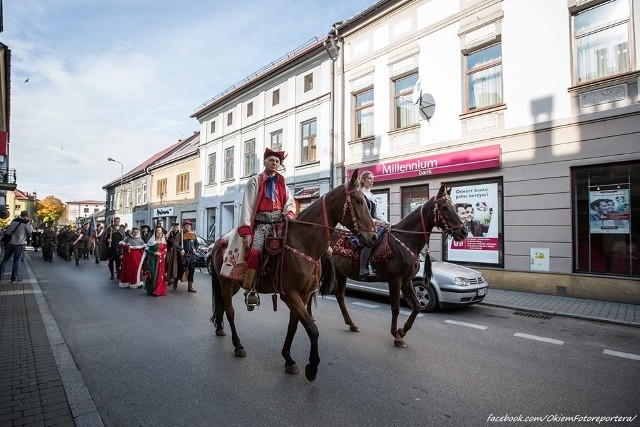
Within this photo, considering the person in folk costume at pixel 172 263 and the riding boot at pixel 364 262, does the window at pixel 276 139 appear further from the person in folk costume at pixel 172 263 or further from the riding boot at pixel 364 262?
the riding boot at pixel 364 262

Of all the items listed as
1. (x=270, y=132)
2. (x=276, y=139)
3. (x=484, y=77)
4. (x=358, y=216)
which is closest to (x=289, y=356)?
(x=358, y=216)

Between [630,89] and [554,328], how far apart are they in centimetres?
651

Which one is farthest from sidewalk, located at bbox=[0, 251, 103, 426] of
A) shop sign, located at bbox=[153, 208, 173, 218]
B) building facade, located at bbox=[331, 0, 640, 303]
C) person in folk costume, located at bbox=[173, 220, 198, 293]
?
shop sign, located at bbox=[153, 208, 173, 218]

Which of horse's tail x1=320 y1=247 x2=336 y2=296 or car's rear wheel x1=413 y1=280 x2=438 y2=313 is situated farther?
A: car's rear wheel x1=413 y1=280 x2=438 y2=313

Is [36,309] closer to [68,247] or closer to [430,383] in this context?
[430,383]

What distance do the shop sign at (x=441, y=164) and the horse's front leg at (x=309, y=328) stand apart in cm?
920

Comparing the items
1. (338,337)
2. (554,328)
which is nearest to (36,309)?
(338,337)

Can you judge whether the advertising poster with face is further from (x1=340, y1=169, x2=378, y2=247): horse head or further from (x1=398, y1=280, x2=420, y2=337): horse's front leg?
(x1=340, y1=169, x2=378, y2=247): horse head

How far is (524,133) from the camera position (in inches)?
414

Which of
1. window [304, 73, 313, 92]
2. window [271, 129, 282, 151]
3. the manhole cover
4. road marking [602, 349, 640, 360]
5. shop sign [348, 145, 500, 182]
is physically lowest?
the manhole cover

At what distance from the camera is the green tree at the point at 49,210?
77.2 m

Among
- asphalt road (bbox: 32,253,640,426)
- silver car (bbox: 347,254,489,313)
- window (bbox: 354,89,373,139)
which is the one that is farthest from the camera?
window (bbox: 354,89,373,139)

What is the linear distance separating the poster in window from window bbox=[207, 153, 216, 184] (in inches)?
875

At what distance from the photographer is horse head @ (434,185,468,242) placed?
18.8ft
